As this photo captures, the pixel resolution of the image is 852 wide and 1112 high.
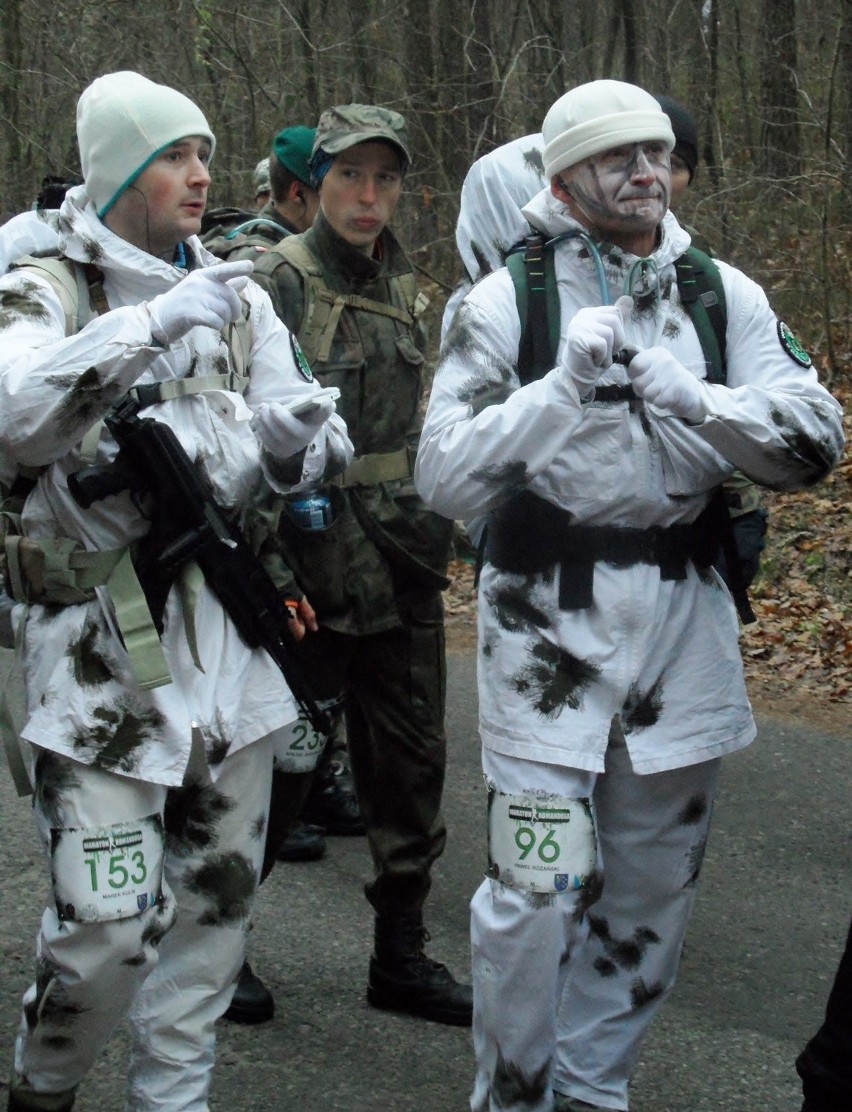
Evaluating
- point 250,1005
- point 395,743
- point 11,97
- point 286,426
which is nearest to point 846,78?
point 11,97

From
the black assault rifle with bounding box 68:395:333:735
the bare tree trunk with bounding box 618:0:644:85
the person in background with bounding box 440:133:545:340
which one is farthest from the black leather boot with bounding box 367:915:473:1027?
the bare tree trunk with bounding box 618:0:644:85

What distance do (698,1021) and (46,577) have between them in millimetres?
2121

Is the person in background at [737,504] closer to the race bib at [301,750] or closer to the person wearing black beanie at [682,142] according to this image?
the person wearing black beanie at [682,142]

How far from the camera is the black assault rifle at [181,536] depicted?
3045 millimetres

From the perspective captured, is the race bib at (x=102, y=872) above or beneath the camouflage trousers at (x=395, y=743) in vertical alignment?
above

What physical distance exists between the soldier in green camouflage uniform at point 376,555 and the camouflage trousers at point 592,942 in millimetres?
787

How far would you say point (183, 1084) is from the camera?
126 inches

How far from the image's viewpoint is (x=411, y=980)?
4156mm

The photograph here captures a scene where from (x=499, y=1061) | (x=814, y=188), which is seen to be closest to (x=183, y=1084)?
(x=499, y=1061)

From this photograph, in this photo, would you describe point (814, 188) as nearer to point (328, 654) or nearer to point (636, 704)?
point (328, 654)

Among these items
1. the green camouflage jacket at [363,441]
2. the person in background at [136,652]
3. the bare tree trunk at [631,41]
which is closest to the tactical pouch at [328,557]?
the green camouflage jacket at [363,441]

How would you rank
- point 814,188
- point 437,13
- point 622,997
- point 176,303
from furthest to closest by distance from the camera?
point 437,13 → point 814,188 → point 622,997 → point 176,303

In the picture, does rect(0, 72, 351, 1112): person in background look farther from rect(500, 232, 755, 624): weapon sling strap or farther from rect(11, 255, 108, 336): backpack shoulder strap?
rect(500, 232, 755, 624): weapon sling strap

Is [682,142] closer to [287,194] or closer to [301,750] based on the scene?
[287,194]
